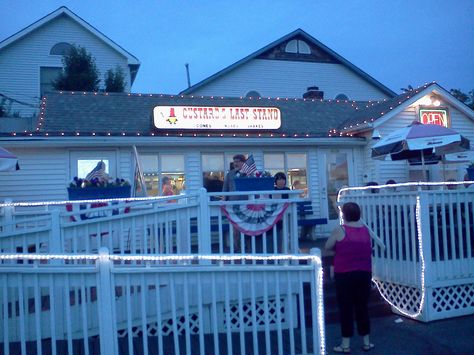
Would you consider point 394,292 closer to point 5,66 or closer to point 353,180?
point 353,180

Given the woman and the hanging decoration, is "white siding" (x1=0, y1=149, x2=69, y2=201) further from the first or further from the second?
the woman

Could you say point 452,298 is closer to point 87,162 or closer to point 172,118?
point 172,118

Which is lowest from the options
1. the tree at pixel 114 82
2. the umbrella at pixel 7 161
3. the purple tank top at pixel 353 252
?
the purple tank top at pixel 353 252

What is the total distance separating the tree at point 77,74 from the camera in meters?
20.9

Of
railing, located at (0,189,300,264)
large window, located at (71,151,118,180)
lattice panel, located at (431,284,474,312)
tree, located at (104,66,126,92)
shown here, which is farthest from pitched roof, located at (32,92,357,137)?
tree, located at (104,66,126,92)

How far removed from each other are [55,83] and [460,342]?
19.2 meters

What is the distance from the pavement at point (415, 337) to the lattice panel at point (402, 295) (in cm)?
17

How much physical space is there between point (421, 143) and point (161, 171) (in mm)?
5502

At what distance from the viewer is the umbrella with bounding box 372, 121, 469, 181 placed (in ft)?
29.0

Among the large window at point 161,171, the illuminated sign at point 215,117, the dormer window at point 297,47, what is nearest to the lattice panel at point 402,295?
the large window at point 161,171

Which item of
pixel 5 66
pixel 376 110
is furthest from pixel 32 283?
pixel 5 66

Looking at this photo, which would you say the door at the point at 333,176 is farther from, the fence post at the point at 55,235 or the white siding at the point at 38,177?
the fence post at the point at 55,235

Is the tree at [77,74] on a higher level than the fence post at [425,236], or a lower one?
higher

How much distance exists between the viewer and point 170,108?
453 inches
